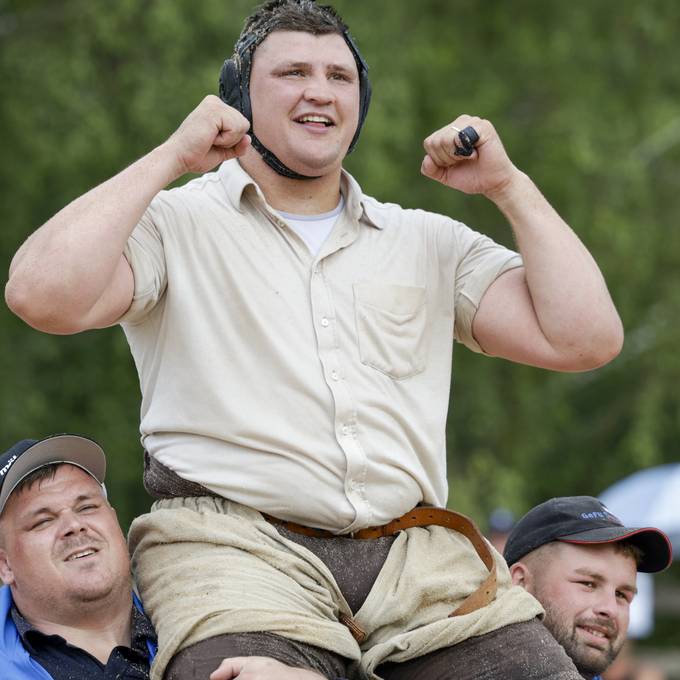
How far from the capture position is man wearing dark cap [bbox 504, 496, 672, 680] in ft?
14.5

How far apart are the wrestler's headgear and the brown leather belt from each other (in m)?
0.94

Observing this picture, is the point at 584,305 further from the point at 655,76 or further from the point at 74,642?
the point at 655,76

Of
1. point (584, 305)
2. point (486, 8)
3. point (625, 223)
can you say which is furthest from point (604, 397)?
point (584, 305)

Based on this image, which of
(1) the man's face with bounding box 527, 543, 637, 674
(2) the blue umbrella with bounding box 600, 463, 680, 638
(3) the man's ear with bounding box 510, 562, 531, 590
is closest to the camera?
(1) the man's face with bounding box 527, 543, 637, 674

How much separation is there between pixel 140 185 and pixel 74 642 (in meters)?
1.23

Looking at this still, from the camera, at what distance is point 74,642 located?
12.8 ft

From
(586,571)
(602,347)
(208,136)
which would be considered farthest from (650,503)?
(208,136)

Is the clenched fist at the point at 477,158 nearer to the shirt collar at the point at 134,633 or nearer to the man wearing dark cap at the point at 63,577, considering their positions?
the man wearing dark cap at the point at 63,577

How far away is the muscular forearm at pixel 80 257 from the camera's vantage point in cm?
349

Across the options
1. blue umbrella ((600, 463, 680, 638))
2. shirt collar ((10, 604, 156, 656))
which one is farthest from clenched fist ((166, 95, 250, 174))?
blue umbrella ((600, 463, 680, 638))

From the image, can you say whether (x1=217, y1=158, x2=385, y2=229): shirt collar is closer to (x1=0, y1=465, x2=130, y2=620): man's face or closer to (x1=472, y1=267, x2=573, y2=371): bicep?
(x1=472, y1=267, x2=573, y2=371): bicep

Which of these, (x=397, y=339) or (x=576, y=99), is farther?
(x=576, y=99)

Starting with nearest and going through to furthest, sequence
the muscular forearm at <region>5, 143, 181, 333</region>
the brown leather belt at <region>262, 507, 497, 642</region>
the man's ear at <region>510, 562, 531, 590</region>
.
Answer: the muscular forearm at <region>5, 143, 181, 333</region>
the brown leather belt at <region>262, 507, 497, 642</region>
the man's ear at <region>510, 562, 531, 590</region>

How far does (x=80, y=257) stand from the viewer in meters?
3.49
